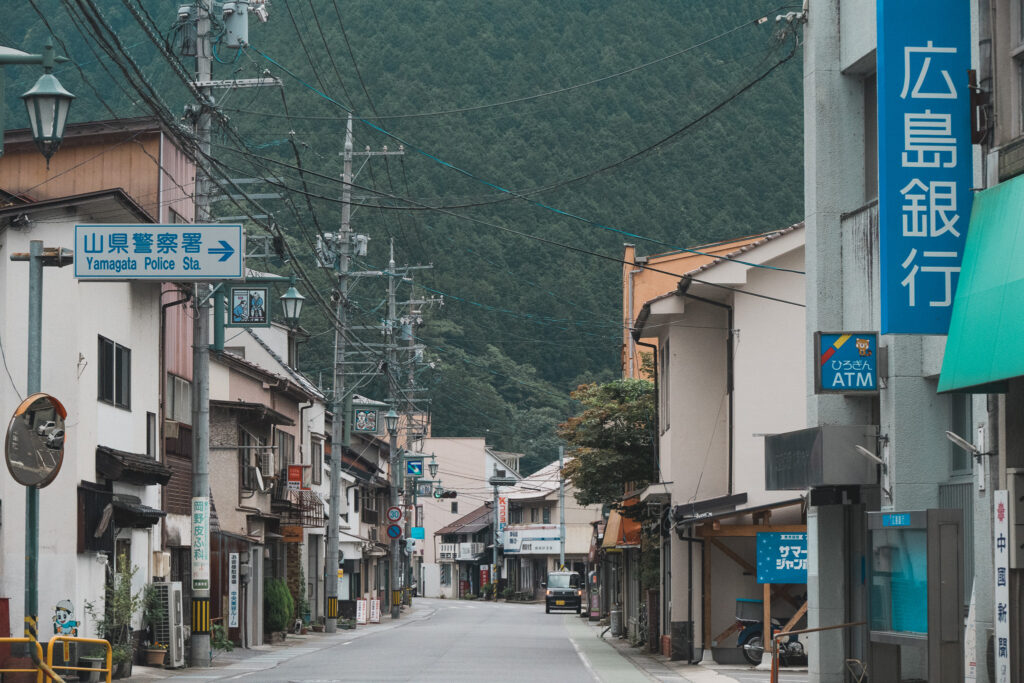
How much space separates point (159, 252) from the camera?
2008 cm

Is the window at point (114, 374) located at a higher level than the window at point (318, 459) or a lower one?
higher

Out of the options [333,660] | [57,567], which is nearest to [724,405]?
[333,660]

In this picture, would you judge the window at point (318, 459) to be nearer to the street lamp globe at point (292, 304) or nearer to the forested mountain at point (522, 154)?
the forested mountain at point (522, 154)

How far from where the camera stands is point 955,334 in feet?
38.6

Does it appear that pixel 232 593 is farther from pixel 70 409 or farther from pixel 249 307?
pixel 70 409

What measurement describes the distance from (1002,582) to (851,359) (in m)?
4.63

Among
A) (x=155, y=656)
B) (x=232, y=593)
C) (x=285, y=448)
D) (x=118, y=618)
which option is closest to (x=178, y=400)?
(x=232, y=593)

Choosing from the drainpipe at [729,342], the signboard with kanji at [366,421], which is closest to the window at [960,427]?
the drainpipe at [729,342]

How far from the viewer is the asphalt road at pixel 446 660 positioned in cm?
2295

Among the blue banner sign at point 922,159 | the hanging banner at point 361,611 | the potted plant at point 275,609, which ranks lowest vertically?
the hanging banner at point 361,611

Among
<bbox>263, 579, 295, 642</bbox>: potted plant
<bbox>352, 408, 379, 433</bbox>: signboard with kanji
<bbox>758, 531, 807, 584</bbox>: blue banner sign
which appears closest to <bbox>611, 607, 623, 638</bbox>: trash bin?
<bbox>263, 579, 295, 642</bbox>: potted plant

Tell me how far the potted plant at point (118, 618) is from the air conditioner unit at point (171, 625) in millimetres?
825

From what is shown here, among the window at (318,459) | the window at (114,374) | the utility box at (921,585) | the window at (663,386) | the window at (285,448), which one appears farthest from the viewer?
the window at (318,459)

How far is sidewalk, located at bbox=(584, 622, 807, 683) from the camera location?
75.6ft
